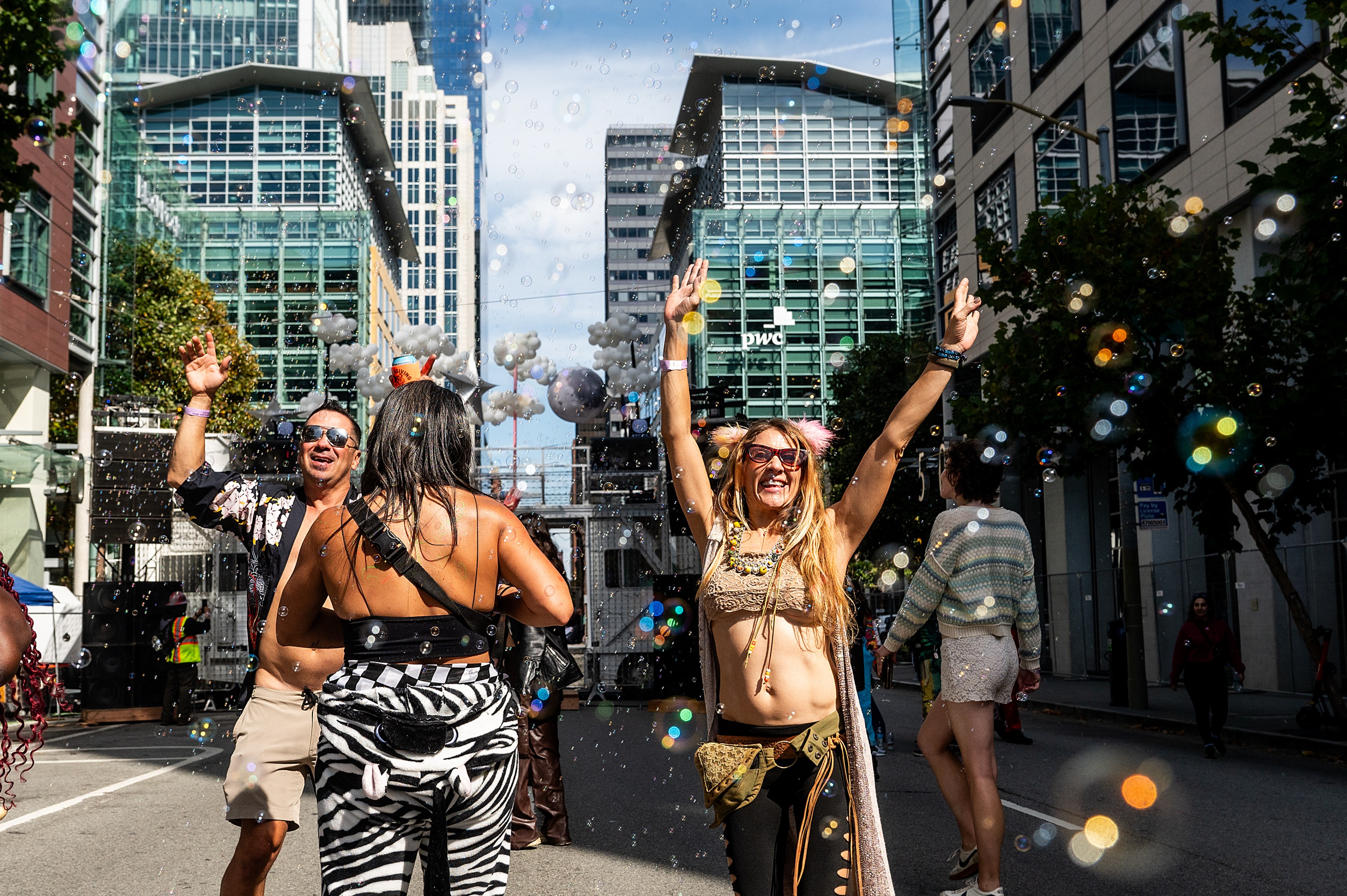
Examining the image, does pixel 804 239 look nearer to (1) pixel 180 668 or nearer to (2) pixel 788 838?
(1) pixel 180 668

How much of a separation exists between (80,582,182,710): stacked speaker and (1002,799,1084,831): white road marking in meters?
10.5

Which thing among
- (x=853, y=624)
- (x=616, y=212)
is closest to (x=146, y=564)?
(x=853, y=624)

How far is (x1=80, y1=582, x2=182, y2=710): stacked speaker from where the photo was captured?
58.7ft

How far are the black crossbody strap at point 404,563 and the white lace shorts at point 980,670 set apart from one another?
2.93m

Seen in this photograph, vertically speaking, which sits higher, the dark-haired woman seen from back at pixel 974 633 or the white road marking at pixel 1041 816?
the dark-haired woman seen from back at pixel 974 633

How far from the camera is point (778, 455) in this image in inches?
143

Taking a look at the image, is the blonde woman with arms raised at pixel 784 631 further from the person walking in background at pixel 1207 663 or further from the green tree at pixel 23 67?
the green tree at pixel 23 67

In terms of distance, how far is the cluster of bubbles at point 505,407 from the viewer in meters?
Result: 24.5

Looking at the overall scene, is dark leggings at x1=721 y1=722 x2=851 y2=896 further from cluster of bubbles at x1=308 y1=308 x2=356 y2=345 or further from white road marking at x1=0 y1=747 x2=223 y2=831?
cluster of bubbles at x1=308 y1=308 x2=356 y2=345

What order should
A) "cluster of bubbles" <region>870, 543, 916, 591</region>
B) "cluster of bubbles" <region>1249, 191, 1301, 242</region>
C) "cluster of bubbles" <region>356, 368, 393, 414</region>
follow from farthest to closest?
"cluster of bubbles" <region>870, 543, 916, 591</region>
"cluster of bubbles" <region>356, 368, 393, 414</region>
"cluster of bubbles" <region>1249, 191, 1301, 242</region>

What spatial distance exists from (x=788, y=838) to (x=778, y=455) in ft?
3.39

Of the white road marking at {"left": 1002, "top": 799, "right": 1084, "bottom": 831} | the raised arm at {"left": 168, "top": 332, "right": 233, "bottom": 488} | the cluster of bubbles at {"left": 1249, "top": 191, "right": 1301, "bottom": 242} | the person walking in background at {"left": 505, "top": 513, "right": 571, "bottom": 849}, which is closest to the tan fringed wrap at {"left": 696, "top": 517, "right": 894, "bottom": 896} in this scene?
the raised arm at {"left": 168, "top": 332, "right": 233, "bottom": 488}

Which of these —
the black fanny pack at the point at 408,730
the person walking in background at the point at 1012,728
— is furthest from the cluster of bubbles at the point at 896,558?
the black fanny pack at the point at 408,730

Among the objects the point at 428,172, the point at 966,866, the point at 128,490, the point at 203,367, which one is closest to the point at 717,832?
the point at 966,866
